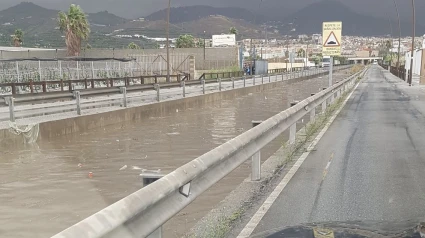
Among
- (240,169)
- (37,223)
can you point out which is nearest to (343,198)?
(240,169)

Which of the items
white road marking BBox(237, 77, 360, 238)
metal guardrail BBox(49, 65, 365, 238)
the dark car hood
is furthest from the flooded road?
the dark car hood

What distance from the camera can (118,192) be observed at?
7.50m

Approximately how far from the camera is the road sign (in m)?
20.8

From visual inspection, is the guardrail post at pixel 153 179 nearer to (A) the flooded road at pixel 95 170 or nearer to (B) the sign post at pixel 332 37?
(A) the flooded road at pixel 95 170

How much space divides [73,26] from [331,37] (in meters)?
48.7

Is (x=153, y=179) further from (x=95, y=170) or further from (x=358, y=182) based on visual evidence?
(x=95, y=170)

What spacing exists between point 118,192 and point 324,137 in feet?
19.9

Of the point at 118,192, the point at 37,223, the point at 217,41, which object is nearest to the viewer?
the point at 37,223

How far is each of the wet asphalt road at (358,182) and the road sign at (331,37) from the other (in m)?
8.59

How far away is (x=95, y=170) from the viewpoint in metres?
9.30

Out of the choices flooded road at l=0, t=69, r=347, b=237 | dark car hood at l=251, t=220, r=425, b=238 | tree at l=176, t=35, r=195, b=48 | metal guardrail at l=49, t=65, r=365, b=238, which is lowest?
flooded road at l=0, t=69, r=347, b=237

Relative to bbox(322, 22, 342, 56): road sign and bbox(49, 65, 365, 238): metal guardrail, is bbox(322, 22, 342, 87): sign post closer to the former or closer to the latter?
bbox(322, 22, 342, 56): road sign

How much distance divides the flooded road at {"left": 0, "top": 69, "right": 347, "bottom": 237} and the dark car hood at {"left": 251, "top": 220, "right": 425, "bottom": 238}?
7.33ft

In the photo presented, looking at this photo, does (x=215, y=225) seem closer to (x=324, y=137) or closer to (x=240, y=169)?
(x=240, y=169)
